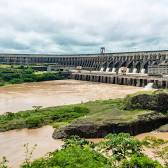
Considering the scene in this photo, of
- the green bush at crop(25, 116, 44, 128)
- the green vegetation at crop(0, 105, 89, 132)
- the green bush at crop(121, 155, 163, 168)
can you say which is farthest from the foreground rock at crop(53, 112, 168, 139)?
the green bush at crop(121, 155, 163, 168)

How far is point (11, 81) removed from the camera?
417 feet

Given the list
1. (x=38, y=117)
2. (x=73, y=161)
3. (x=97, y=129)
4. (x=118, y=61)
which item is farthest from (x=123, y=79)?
(x=73, y=161)

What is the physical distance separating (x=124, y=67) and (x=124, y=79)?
2797cm

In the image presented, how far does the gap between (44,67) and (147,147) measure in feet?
448

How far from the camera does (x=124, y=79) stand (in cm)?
11981

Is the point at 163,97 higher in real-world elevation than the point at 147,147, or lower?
higher

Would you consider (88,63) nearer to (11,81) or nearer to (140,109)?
(11,81)

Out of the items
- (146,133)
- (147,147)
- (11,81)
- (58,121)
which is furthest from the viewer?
(11,81)

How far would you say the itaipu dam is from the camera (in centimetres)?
11312

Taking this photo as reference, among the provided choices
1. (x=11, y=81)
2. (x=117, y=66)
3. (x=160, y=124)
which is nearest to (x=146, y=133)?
(x=160, y=124)

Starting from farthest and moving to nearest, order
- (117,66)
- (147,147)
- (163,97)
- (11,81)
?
1. (117,66)
2. (11,81)
3. (163,97)
4. (147,147)

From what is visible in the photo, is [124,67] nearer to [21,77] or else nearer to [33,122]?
[21,77]

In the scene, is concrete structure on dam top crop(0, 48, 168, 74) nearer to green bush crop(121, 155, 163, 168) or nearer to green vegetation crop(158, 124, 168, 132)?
green vegetation crop(158, 124, 168, 132)

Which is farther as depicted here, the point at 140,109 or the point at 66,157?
the point at 140,109
